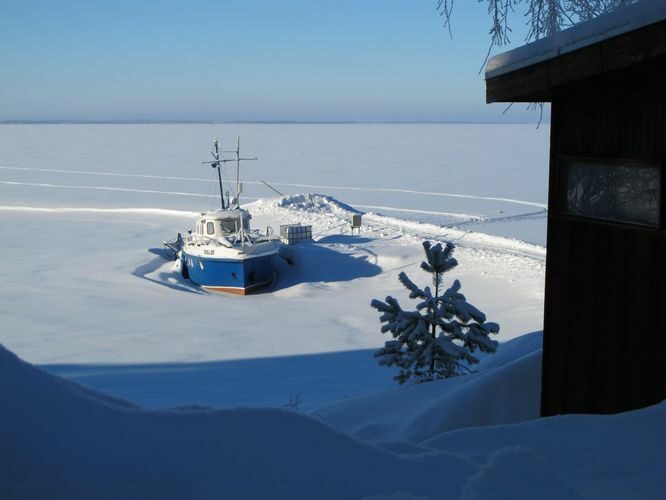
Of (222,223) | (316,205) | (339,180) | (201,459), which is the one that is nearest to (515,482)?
(201,459)

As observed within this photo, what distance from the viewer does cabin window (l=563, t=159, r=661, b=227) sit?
14.6 ft

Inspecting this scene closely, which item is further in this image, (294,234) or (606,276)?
(294,234)

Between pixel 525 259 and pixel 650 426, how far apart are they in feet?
59.4

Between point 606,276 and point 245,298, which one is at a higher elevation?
point 606,276

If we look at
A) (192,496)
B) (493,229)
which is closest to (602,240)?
(192,496)

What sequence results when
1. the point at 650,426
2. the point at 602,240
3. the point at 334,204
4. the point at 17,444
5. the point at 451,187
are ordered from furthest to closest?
the point at 451,187
the point at 334,204
the point at 602,240
the point at 650,426
the point at 17,444

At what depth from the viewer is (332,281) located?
68.1 ft

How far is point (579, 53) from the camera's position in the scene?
4516mm

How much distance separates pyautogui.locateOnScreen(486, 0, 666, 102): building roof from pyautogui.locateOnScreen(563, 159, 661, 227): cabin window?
2.05 feet

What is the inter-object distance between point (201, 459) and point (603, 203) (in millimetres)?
3619

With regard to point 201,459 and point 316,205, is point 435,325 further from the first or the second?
point 316,205

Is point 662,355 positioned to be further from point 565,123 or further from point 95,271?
point 95,271

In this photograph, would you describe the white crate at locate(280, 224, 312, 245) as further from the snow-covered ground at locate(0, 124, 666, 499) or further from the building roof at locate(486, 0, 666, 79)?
the building roof at locate(486, 0, 666, 79)

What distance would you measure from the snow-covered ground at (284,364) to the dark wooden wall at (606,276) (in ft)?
2.82
